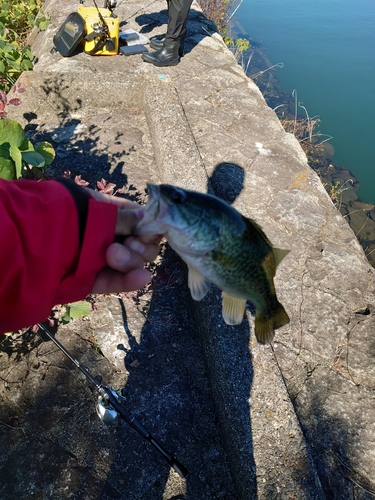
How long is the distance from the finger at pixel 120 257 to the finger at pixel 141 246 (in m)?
0.03

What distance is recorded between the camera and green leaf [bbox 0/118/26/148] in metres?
2.78

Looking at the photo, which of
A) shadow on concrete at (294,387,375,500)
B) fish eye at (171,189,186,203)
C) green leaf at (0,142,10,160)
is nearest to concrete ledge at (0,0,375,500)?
shadow on concrete at (294,387,375,500)

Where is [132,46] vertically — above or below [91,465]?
above

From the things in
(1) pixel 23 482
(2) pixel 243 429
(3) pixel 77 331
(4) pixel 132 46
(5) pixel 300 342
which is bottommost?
(1) pixel 23 482

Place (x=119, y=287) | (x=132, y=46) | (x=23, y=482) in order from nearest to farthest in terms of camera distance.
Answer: (x=119, y=287) → (x=23, y=482) → (x=132, y=46)

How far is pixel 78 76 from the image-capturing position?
4613 millimetres

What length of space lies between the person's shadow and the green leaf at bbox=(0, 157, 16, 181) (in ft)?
4.47

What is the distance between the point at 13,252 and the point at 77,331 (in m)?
1.72

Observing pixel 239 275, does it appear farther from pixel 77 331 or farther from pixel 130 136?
pixel 130 136

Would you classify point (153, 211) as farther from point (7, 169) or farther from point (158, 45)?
point (158, 45)

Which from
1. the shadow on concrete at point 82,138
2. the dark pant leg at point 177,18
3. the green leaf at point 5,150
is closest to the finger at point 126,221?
the green leaf at point 5,150

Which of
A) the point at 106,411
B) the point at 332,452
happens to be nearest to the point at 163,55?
the point at 106,411

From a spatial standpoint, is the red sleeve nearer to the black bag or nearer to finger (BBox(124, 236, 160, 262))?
finger (BBox(124, 236, 160, 262))

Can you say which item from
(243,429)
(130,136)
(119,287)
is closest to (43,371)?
(119,287)
